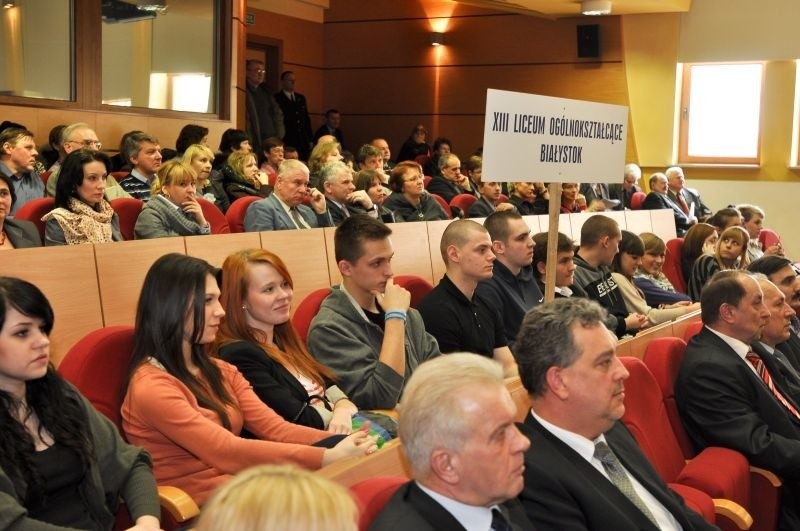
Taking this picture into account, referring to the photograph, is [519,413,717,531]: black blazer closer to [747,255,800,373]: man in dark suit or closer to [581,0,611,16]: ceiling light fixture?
[747,255,800,373]: man in dark suit

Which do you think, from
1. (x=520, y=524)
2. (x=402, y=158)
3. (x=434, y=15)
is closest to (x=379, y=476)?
(x=520, y=524)

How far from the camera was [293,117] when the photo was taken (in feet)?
35.7

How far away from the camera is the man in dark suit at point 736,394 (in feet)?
10.00

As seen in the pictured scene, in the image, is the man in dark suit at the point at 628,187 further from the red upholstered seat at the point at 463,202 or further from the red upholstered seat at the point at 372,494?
the red upholstered seat at the point at 372,494

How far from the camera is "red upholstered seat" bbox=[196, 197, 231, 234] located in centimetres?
522

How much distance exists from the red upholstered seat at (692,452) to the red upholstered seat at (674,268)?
143 inches

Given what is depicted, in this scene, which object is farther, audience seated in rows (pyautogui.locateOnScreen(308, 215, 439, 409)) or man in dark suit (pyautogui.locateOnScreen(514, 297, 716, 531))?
A: audience seated in rows (pyautogui.locateOnScreen(308, 215, 439, 409))

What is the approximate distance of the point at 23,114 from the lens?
6672 mm

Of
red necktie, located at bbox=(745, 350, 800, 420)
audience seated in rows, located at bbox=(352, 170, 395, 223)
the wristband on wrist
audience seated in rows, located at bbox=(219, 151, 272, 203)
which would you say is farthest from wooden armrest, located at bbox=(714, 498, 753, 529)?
audience seated in rows, located at bbox=(219, 151, 272, 203)

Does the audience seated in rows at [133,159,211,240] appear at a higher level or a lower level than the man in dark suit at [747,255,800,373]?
higher

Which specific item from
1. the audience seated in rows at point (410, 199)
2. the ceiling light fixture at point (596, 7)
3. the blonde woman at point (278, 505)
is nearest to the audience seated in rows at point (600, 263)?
the audience seated in rows at point (410, 199)

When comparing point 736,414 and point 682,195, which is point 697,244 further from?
point 682,195

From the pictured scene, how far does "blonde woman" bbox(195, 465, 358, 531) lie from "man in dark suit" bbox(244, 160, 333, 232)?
4020mm

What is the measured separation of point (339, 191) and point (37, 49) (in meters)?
2.70
